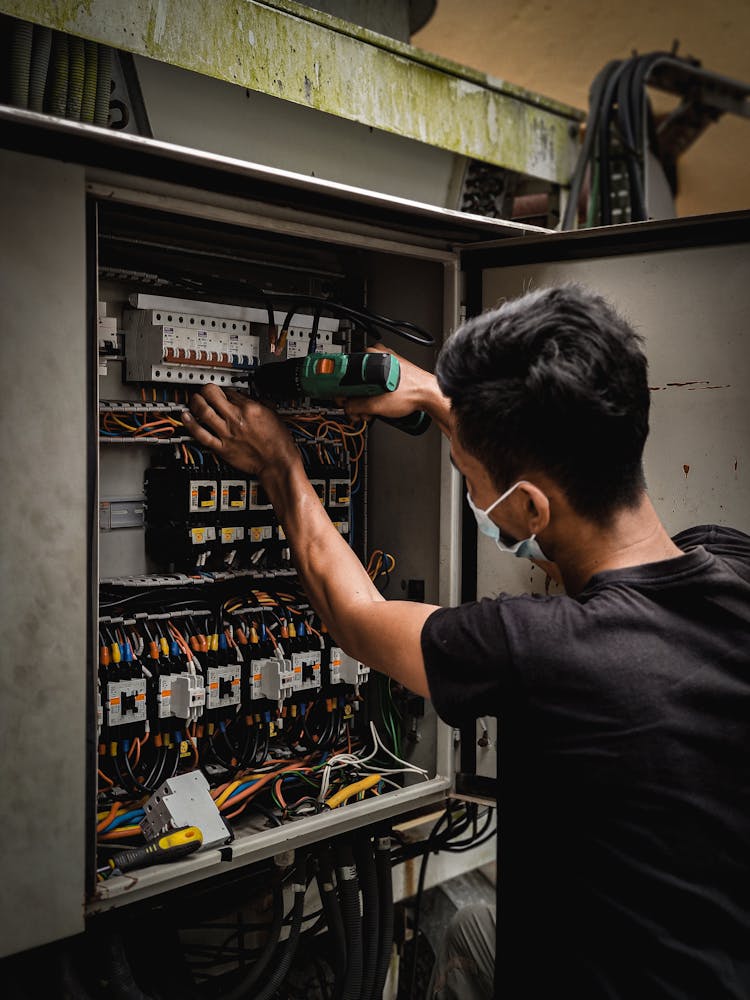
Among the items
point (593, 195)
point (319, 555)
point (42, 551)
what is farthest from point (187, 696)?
point (593, 195)

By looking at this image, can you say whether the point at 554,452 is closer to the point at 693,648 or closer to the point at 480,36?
the point at 693,648

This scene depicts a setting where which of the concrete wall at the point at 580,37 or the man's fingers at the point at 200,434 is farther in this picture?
the concrete wall at the point at 580,37

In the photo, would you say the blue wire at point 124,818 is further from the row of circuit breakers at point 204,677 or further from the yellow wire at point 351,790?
the yellow wire at point 351,790

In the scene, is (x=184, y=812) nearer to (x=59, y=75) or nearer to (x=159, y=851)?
(x=159, y=851)

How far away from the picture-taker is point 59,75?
1404mm

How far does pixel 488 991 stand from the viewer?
2.12 m

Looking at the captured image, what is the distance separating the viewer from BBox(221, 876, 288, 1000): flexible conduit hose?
60.8 inches

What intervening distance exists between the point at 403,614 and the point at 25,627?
0.56 m

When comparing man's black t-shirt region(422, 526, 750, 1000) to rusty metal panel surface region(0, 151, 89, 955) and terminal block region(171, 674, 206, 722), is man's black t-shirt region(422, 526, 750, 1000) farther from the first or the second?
terminal block region(171, 674, 206, 722)

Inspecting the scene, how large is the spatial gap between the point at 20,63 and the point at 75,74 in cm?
9

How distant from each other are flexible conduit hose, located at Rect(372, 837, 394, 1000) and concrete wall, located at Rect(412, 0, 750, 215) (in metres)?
2.45

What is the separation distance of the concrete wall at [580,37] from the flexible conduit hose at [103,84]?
1.77m

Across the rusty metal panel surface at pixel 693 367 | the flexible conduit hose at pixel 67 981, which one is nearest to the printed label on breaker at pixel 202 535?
the flexible conduit hose at pixel 67 981

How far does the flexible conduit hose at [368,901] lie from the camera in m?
1.76
